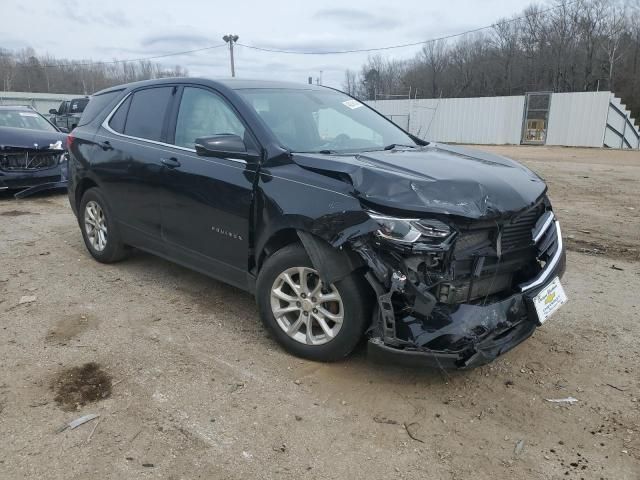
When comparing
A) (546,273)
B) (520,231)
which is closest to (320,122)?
(520,231)

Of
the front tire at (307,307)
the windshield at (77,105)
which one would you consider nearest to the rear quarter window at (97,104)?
the front tire at (307,307)

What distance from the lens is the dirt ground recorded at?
2.56 meters

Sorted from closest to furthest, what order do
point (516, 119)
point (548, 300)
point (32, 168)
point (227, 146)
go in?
point (548, 300)
point (227, 146)
point (32, 168)
point (516, 119)

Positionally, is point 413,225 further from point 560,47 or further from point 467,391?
point 560,47

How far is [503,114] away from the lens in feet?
100

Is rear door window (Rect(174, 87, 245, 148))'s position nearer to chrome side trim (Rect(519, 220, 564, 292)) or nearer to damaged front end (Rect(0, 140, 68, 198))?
chrome side trim (Rect(519, 220, 564, 292))

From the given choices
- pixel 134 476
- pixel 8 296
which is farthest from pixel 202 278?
pixel 134 476

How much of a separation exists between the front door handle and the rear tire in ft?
3.94

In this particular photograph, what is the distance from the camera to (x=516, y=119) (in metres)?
30.0

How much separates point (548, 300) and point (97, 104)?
15.6 ft

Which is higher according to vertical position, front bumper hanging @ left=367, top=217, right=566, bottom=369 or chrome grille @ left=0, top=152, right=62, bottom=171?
chrome grille @ left=0, top=152, right=62, bottom=171

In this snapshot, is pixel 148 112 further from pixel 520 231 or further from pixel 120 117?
pixel 520 231

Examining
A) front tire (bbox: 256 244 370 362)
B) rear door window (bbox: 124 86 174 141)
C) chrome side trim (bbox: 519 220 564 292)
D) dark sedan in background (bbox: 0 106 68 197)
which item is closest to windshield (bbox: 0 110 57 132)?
dark sedan in background (bbox: 0 106 68 197)

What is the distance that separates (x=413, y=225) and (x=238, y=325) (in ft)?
6.01
